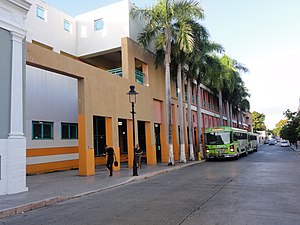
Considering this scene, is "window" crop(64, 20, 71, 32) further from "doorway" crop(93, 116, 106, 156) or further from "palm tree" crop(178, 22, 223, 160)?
"palm tree" crop(178, 22, 223, 160)

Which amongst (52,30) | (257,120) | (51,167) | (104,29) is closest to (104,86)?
(51,167)

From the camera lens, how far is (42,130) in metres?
18.8

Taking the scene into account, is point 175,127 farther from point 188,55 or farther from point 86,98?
point 86,98

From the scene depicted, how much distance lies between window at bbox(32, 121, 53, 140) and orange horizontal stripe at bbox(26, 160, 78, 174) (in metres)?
1.78

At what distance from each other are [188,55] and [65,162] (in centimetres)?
1317

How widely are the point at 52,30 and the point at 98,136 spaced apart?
9355mm

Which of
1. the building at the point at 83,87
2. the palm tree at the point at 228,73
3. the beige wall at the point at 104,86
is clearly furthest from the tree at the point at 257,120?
the beige wall at the point at 104,86

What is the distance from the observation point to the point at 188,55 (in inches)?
965

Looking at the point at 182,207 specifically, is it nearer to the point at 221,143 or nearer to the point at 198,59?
the point at 198,59

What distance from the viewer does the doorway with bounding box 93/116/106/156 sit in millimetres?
24625

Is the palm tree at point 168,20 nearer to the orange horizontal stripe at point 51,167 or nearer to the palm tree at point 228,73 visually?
the orange horizontal stripe at point 51,167

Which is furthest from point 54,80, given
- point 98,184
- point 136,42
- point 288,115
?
point 288,115

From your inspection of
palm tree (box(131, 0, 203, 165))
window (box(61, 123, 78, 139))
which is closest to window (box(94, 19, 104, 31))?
palm tree (box(131, 0, 203, 165))

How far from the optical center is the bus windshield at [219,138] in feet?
87.9
